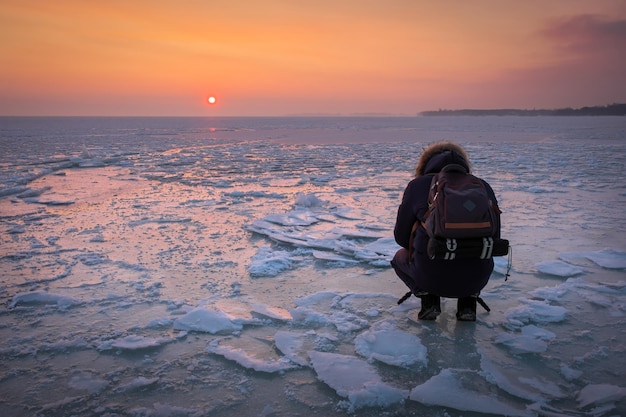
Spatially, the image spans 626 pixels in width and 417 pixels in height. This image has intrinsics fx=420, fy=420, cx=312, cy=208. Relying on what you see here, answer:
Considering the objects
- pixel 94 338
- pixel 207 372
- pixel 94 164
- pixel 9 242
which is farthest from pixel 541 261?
pixel 94 164

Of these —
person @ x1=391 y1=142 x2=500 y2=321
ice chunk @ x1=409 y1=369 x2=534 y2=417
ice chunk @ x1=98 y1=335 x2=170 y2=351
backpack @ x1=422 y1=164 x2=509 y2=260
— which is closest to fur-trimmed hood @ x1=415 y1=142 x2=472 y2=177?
person @ x1=391 y1=142 x2=500 y2=321

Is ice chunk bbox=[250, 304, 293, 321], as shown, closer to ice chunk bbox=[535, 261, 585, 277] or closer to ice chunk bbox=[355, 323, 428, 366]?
ice chunk bbox=[355, 323, 428, 366]

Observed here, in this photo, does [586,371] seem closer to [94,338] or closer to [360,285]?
[360,285]

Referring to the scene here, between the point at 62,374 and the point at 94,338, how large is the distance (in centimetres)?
40

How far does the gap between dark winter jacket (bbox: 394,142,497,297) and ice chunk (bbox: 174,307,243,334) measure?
1364 mm

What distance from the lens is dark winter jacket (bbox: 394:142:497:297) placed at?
2.69m

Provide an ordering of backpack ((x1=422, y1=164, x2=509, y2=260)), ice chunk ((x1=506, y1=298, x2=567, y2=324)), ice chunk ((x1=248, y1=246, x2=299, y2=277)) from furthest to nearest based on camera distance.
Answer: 1. ice chunk ((x1=248, y1=246, x2=299, y2=277))
2. ice chunk ((x1=506, y1=298, x2=567, y2=324))
3. backpack ((x1=422, y1=164, x2=509, y2=260))

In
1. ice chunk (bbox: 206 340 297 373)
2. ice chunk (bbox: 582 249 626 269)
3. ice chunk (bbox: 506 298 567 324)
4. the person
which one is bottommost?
ice chunk (bbox: 206 340 297 373)

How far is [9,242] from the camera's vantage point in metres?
4.95

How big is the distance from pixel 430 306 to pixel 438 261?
1.75 feet

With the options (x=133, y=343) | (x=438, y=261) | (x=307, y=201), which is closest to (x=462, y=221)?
(x=438, y=261)

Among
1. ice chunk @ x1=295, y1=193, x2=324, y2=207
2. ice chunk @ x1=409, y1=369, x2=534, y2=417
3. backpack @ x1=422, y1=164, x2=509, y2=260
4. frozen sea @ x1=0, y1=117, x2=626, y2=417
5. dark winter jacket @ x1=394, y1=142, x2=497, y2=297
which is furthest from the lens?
ice chunk @ x1=295, y1=193, x2=324, y2=207

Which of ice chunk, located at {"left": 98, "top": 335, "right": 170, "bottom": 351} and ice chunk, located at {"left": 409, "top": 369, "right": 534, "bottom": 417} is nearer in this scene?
ice chunk, located at {"left": 409, "top": 369, "right": 534, "bottom": 417}

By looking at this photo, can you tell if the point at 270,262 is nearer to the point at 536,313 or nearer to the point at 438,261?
the point at 438,261
